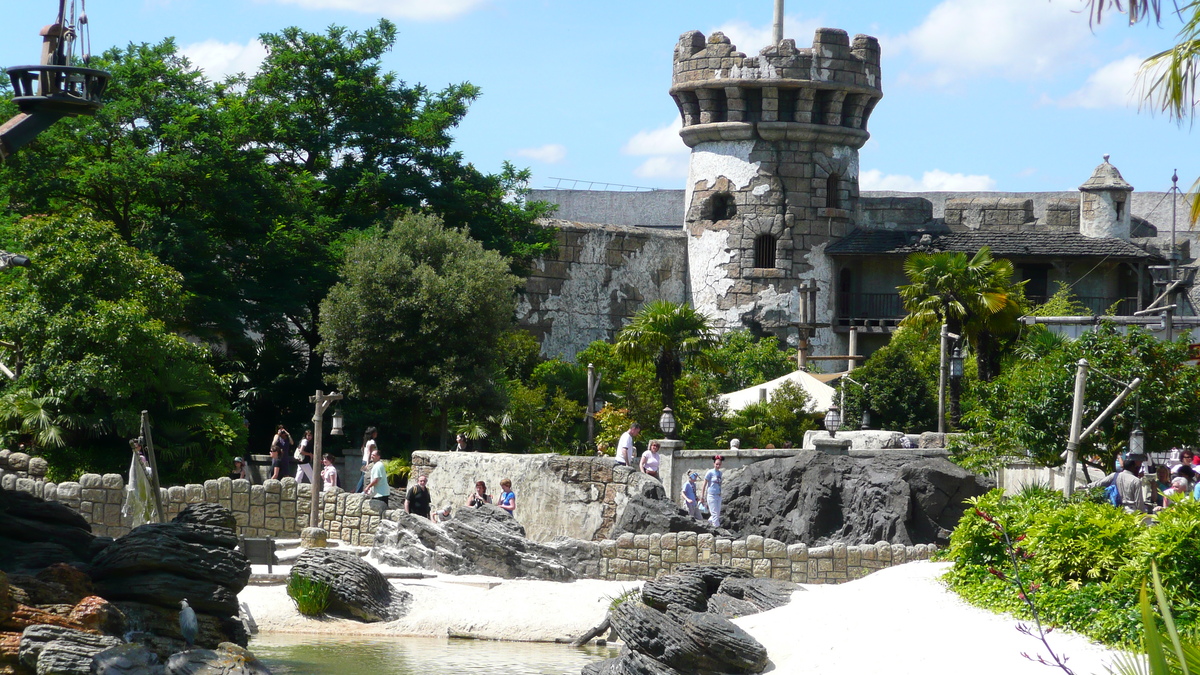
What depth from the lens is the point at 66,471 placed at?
23.5 meters

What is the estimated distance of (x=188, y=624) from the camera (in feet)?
44.0

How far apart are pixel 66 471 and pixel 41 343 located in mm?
2097

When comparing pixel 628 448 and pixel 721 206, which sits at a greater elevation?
pixel 721 206

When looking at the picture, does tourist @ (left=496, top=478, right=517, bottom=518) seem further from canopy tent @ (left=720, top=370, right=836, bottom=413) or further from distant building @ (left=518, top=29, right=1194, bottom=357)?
distant building @ (left=518, top=29, right=1194, bottom=357)

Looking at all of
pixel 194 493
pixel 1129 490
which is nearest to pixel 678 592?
pixel 1129 490

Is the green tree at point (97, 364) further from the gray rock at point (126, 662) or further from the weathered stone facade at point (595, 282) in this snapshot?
the weathered stone facade at point (595, 282)

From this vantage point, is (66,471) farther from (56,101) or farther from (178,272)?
(56,101)

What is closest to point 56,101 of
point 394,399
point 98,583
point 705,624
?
point 98,583

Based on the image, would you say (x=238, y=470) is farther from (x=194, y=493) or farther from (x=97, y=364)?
(x=97, y=364)

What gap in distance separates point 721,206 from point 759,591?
2627cm

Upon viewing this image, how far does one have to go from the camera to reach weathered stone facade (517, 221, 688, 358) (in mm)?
39594

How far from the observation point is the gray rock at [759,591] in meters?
15.0

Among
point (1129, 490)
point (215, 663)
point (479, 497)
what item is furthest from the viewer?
point (479, 497)

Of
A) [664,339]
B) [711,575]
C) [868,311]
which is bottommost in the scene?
[711,575]
